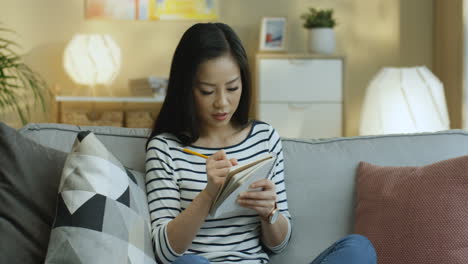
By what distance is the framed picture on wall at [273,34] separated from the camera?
465 cm

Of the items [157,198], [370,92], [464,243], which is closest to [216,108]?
[157,198]

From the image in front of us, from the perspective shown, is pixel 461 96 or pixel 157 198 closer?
pixel 157 198

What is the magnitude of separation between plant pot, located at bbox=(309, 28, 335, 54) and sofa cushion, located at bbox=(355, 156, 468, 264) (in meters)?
2.90

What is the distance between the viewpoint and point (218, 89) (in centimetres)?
166

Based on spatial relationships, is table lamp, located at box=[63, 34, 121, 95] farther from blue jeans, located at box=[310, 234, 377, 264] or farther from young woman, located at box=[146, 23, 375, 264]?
blue jeans, located at box=[310, 234, 377, 264]

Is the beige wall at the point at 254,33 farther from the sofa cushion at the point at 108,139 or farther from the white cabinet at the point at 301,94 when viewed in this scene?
the sofa cushion at the point at 108,139

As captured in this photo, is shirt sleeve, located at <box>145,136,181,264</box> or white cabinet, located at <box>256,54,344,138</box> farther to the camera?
white cabinet, located at <box>256,54,344,138</box>

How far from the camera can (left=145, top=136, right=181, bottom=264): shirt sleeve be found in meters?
1.54

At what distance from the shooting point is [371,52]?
16.1 feet

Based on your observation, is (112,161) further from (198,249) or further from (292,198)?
(292,198)

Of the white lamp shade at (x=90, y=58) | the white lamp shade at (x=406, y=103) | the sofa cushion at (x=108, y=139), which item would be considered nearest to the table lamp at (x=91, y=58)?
the white lamp shade at (x=90, y=58)

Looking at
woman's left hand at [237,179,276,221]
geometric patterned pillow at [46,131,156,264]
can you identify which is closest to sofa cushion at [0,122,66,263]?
geometric patterned pillow at [46,131,156,264]

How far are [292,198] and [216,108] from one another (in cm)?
35

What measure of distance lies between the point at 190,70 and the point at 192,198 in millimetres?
330
